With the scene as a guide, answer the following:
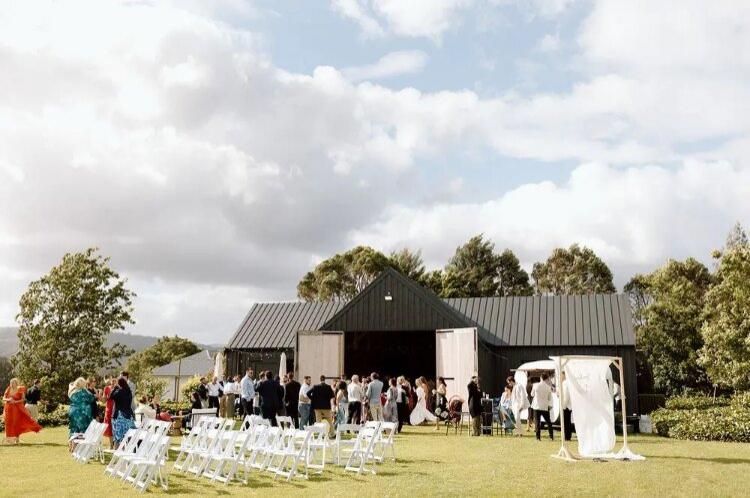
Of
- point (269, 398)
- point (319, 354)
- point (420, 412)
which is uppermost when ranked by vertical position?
point (319, 354)

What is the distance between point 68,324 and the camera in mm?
29719

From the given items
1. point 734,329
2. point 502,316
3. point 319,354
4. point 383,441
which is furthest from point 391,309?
point 383,441

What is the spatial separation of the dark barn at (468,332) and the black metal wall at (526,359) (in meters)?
0.04

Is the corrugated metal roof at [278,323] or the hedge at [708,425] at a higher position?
the corrugated metal roof at [278,323]

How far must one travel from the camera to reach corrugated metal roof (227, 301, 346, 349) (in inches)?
1196

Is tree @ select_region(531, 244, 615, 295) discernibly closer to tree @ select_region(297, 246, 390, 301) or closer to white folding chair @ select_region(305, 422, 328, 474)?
tree @ select_region(297, 246, 390, 301)

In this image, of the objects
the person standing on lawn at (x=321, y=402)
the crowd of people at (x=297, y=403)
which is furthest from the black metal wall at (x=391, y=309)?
the person standing on lawn at (x=321, y=402)

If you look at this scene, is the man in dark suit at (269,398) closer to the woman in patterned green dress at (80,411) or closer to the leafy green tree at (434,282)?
the woman in patterned green dress at (80,411)

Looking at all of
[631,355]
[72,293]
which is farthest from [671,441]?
[72,293]

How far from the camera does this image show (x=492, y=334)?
27672 millimetres

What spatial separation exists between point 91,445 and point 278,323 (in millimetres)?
18777

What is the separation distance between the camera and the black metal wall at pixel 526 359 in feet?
82.3

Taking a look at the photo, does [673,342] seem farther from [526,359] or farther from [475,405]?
[475,405]

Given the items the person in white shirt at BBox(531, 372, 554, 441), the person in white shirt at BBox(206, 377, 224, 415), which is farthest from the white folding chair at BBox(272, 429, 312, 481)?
the person in white shirt at BBox(206, 377, 224, 415)
